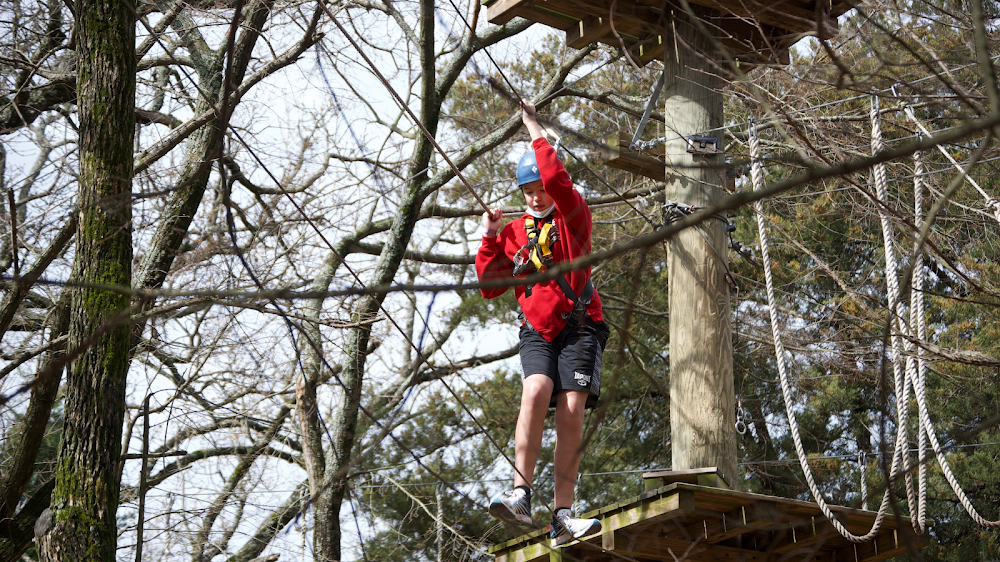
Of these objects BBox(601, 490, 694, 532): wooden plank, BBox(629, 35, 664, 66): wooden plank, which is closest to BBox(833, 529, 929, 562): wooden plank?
BBox(601, 490, 694, 532): wooden plank

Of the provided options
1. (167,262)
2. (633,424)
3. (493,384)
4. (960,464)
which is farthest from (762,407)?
(167,262)

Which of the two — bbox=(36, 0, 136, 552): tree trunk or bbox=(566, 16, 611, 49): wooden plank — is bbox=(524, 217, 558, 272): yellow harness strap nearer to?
bbox=(566, 16, 611, 49): wooden plank

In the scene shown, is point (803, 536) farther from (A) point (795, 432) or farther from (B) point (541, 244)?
(B) point (541, 244)

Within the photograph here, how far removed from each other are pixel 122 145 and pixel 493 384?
860 cm

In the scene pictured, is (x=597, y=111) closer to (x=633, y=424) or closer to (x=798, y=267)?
(x=798, y=267)


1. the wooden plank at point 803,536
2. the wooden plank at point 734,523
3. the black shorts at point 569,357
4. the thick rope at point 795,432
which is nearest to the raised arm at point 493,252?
the black shorts at point 569,357

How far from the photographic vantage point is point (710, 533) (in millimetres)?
3982

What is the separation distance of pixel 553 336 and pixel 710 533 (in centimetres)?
110

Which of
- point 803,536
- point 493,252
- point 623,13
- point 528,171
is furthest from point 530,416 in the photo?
point 623,13

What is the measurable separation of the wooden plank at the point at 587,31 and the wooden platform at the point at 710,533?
2377 millimetres

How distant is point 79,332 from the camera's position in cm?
478

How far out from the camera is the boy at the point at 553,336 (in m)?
4.00

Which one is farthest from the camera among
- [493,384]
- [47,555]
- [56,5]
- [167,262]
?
[493,384]

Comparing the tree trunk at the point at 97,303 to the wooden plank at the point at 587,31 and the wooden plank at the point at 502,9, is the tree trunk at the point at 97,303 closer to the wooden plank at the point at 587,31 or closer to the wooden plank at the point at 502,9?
the wooden plank at the point at 502,9
